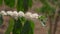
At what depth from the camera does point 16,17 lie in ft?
1.91

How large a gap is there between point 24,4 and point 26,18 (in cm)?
8

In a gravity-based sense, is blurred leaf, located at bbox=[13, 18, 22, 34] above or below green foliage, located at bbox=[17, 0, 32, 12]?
below

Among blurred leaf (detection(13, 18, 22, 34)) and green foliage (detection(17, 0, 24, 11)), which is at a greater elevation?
green foliage (detection(17, 0, 24, 11))

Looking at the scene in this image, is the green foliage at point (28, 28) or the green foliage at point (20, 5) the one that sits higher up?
the green foliage at point (20, 5)

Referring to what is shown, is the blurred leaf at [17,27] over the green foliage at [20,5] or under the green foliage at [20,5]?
under

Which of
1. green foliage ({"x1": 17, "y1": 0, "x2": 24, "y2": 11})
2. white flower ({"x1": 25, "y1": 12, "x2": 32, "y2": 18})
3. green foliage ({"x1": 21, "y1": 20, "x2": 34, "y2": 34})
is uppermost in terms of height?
green foliage ({"x1": 17, "y1": 0, "x2": 24, "y2": 11})

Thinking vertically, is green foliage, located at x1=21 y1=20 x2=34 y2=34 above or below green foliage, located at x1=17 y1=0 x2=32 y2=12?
below

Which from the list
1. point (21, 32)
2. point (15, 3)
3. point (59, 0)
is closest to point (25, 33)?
point (21, 32)

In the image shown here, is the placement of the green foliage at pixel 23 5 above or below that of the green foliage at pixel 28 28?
above

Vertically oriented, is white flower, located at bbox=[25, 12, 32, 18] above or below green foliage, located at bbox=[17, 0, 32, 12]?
below

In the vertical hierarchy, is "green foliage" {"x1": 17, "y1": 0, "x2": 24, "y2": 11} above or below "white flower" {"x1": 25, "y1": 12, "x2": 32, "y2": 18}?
above

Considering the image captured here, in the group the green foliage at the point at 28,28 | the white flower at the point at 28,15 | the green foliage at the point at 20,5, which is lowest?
the green foliage at the point at 28,28

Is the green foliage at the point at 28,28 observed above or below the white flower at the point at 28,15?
below

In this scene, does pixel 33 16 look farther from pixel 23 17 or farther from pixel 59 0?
pixel 59 0
